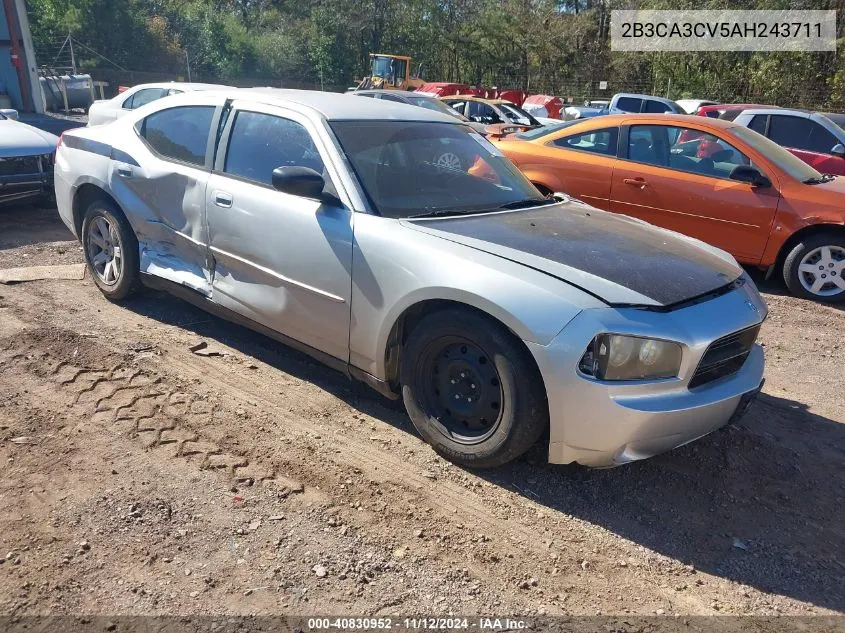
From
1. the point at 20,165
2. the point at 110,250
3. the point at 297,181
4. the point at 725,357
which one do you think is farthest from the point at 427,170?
the point at 20,165

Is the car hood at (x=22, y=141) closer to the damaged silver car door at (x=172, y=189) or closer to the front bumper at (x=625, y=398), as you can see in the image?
the damaged silver car door at (x=172, y=189)

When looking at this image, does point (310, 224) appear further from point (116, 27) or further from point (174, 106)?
point (116, 27)

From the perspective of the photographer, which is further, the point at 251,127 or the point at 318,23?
the point at 318,23

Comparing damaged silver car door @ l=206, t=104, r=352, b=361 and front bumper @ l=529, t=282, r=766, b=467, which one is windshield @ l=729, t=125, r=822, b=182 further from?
damaged silver car door @ l=206, t=104, r=352, b=361

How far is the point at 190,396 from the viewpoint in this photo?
409cm

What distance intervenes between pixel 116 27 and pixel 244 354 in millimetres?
38067

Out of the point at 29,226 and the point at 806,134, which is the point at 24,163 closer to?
the point at 29,226

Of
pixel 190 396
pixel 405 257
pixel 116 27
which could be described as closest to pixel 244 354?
pixel 190 396

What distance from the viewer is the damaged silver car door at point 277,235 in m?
3.76

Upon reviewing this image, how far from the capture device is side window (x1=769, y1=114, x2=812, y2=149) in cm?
1098

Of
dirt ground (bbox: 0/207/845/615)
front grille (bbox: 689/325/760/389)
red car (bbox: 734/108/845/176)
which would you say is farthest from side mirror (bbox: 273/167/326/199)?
red car (bbox: 734/108/845/176)

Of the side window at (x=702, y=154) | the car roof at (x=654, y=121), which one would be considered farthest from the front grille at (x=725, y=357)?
the car roof at (x=654, y=121)

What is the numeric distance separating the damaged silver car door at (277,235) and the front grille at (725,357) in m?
1.73

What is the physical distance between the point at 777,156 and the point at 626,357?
5.23 m
